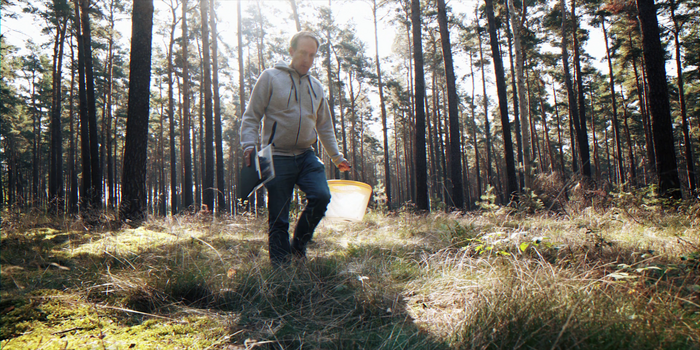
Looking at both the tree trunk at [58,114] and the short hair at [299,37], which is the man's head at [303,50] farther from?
the tree trunk at [58,114]

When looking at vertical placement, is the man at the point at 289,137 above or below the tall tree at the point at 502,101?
below

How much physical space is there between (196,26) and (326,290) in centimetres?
2042

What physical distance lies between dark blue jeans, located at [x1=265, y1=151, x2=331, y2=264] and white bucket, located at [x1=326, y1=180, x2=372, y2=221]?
57 centimetres

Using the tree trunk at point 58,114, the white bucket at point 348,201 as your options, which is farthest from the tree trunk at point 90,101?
the white bucket at point 348,201

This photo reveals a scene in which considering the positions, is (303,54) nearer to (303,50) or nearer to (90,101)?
(303,50)

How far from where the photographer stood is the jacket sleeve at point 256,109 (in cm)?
287

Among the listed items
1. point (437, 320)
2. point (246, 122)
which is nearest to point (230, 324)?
point (437, 320)

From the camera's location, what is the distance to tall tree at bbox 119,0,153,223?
5406 mm

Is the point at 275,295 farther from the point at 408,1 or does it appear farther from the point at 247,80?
the point at 247,80

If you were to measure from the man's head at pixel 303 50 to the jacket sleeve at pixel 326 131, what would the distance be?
1.34ft

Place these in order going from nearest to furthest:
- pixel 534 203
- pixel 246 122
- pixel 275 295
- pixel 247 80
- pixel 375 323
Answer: pixel 375 323 < pixel 275 295 < pixel 246 122 < pixel 534 203 < pixel 247 80

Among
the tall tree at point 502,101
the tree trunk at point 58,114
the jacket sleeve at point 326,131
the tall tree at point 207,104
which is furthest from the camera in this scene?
the tree trunk at point 58,114

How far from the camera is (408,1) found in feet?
58.4

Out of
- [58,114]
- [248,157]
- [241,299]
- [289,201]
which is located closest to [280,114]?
[248,157]
